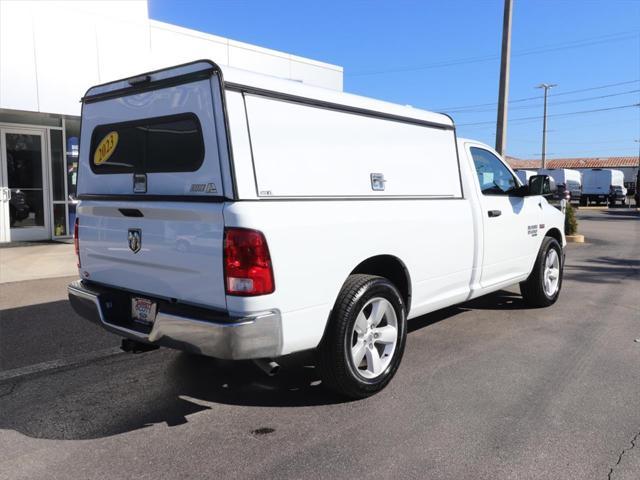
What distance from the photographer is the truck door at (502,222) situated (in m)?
5.50

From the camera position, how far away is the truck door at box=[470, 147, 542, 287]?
550 centimetres

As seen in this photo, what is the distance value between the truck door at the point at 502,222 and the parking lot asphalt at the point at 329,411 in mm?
653

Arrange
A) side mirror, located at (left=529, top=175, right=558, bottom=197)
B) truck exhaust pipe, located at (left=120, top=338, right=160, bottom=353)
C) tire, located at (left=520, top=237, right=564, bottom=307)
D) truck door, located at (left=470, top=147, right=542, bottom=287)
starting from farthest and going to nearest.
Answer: tire, located at (left=520, top=237, right=564, bottom=307), side mirror, located at (left=529, top=175, right=558, bottom=197), truck door, located at (left=470, top=147, right=542, bottom=287), truck exhaust pipe, located at (left=120, top=338, right=160, bottom=353)

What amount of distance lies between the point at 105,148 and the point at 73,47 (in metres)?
8.02

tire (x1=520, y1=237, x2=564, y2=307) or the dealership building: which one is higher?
the dealership building

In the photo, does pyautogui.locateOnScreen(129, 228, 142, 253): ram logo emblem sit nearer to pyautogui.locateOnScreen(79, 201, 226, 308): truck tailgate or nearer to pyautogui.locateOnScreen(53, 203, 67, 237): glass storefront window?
pyautogui.locateOnScreen(79, 201, 226, 308): truck tailgate

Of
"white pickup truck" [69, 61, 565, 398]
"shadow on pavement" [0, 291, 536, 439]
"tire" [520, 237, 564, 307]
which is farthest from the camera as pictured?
"tire" [520, 237, 564, 307]

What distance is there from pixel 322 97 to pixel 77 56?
8.97m

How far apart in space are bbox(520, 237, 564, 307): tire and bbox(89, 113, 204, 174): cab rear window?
181 inches

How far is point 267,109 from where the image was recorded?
3482 millimetres

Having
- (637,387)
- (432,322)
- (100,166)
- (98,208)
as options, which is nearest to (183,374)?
(98,208)

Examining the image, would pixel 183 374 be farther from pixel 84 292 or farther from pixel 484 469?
pixel 484 469

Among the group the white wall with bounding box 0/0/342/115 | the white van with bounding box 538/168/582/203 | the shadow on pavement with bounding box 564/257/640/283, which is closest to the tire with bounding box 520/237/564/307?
the shadow on pavement with bounding box 564/257/640/283

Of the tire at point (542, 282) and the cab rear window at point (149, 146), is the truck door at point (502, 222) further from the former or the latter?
the cab rear window at point (149, 146)
